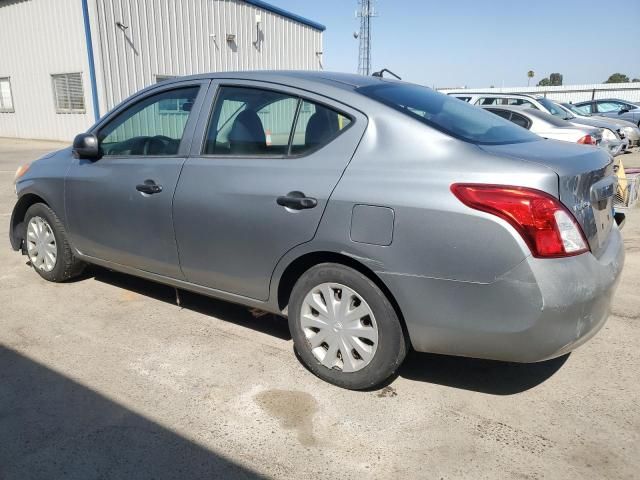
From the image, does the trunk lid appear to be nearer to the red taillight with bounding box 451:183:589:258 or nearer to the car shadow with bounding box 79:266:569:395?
the red taillight with bounding box 451:183:589:258

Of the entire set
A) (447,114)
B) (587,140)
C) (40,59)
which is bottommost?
(587,140)

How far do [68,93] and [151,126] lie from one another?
16.2 metres

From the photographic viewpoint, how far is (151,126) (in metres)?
3.79

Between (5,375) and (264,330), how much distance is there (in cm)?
157

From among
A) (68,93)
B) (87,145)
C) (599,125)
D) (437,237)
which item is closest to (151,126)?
(87,145)

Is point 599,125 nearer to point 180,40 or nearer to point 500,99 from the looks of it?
point 500,99

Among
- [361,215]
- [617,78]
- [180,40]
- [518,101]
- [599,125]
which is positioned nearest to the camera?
[361,215]

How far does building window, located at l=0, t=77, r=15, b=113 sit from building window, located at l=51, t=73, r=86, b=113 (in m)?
3.55

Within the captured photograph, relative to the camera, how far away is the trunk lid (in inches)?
94.3

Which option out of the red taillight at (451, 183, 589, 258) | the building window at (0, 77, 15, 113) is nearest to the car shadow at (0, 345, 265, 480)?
the red taillight at (451, 183, 589, 258)

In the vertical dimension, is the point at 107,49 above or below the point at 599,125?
above

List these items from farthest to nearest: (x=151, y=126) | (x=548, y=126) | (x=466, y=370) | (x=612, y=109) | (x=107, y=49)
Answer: (x=612, y=109) < (x=107, y=49) < (x=548, y=126) < (x=151, y=126) < (x=466, y=370)

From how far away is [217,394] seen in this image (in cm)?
287

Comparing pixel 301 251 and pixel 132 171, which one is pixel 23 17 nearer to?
pixel 132 171
